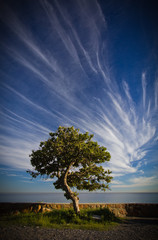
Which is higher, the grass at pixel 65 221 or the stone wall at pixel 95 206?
the stone wall at pixel 95 206

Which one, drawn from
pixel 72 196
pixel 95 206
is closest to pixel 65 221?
pixel 72 196

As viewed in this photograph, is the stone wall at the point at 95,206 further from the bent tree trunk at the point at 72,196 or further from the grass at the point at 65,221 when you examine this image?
the bent tree trunk at the point at 72,196

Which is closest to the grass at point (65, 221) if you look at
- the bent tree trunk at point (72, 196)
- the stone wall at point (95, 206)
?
the bent tree trunk at point (72, 196)

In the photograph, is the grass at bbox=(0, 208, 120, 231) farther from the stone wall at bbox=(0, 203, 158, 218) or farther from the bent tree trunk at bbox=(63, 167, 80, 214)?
the stone wall at bbox=(0, 203, 158, 218)

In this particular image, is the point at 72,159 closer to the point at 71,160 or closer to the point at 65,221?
the point at 71,160

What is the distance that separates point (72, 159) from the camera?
12.3 metres

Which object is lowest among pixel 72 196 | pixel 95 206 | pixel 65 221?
pixel 65 221

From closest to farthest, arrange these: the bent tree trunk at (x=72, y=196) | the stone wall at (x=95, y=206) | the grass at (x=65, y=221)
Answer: the grass at (x=65, y=221), the bent tree trunk at (x=72, y=196), the stone wall at (x=95, y=206)

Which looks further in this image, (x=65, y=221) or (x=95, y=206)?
(x=95, y=206)

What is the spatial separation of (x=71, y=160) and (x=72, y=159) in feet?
0.41

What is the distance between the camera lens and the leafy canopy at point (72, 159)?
1206 centimetres

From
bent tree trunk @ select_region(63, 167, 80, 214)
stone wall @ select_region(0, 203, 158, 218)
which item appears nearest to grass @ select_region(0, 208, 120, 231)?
bent tree trunk @ select_region(63, 167, 80, 214)

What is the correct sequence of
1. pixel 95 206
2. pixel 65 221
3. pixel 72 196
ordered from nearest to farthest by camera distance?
pixel 65 221
pixel 72 196
pixel 95 206

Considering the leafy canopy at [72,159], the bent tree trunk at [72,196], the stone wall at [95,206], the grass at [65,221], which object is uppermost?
the leafy canopy at [72,159]
